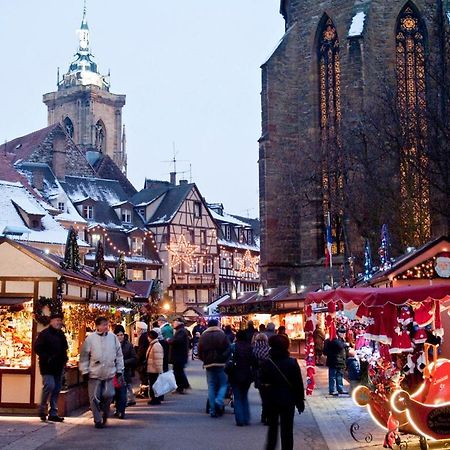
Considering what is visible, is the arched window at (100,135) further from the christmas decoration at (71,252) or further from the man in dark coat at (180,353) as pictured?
the christmas decoration at (71,252)

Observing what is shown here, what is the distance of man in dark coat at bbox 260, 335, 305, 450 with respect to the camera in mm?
9898

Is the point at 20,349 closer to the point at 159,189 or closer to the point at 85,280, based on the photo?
the point at 85,280

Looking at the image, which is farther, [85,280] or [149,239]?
[149,239]

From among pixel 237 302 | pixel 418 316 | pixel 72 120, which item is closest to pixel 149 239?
pixel 237 302

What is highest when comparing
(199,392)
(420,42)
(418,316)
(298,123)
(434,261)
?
(420,42)

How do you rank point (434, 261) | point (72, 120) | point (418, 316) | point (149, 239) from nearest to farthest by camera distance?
1. point (418, 316)
2. point (434, 261)
3. point (149, 239)
4. point (72, 120)

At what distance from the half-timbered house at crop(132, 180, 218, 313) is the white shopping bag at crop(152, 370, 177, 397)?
150 ft

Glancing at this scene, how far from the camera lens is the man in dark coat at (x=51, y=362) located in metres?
14.1

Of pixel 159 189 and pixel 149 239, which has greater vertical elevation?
pixel 159 189

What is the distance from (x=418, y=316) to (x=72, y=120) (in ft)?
292

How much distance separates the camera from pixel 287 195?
41656mm

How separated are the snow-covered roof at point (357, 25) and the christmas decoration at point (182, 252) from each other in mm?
28168

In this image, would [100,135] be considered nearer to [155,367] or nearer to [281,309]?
[281,309]

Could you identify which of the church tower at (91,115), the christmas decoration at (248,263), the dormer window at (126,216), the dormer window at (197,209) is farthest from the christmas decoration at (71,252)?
the church tower at (91,115)
